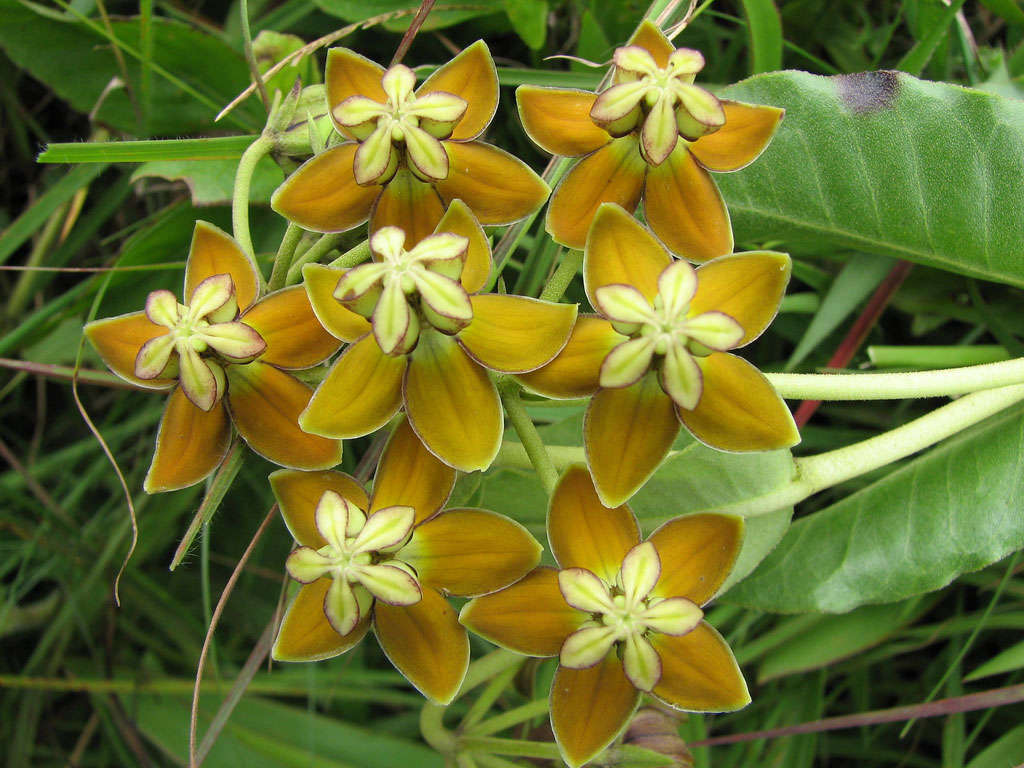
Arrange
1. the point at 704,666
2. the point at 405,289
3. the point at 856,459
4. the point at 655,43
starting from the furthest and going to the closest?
the point at 856,459
the point at 655,43
the point at 704,666
the point at 405,289

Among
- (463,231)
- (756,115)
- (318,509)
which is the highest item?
(756,115)

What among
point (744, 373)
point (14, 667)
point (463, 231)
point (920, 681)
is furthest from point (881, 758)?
point (14, 667)

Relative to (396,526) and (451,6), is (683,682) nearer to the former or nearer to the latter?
(396,526)

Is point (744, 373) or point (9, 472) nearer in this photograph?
point (744, 373)

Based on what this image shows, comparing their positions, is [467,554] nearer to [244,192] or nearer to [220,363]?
[220,363]

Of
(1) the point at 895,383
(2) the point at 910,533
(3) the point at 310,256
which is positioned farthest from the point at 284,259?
(2) the point at 910,533

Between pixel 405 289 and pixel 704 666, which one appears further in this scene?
pixel 704 666

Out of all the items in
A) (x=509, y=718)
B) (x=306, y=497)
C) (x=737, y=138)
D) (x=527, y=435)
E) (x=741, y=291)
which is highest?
(x=737, y=138)
